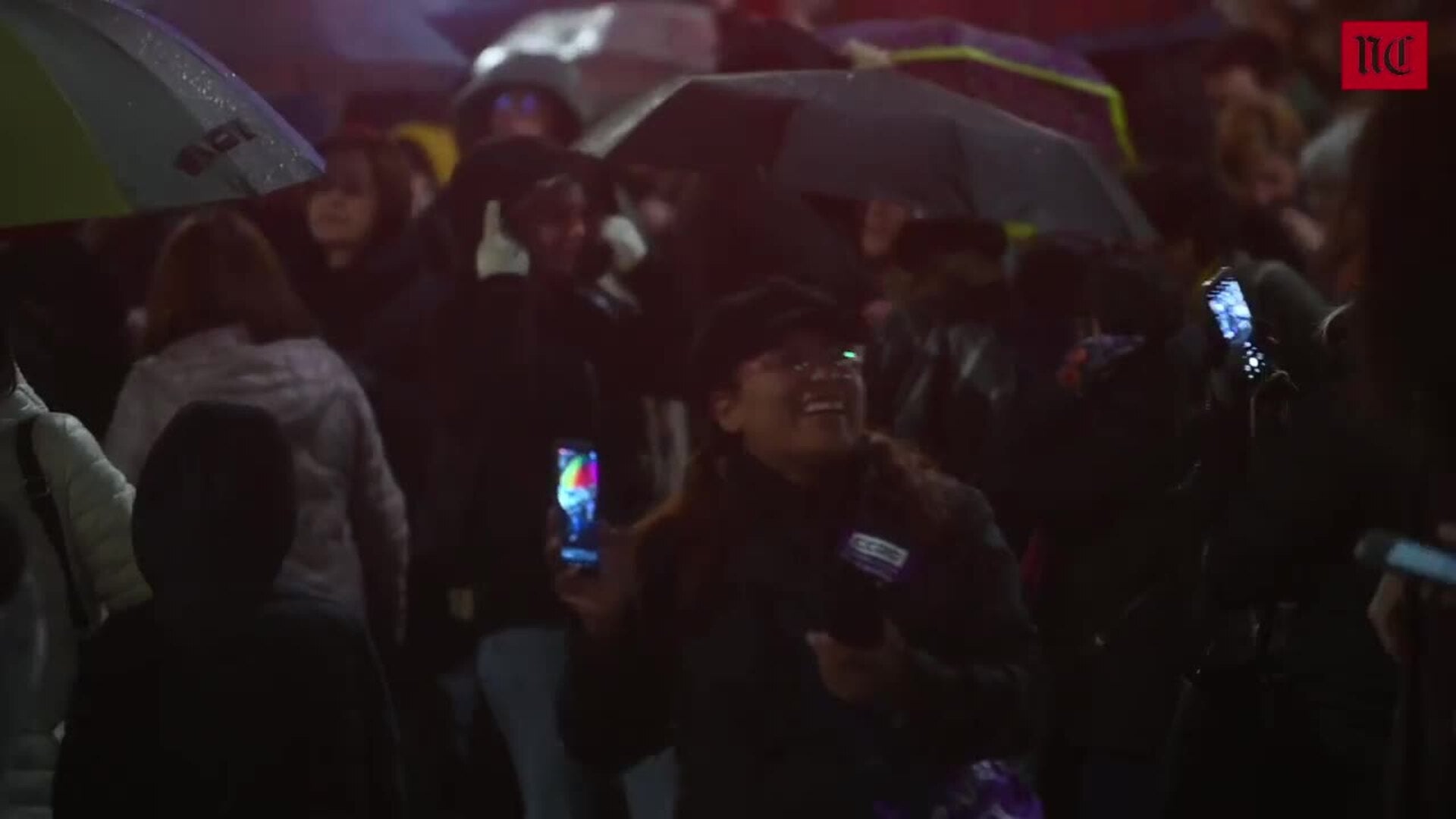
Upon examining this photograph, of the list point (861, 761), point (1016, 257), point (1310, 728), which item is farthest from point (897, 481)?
point (1016, 257)

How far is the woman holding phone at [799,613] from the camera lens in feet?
16.3

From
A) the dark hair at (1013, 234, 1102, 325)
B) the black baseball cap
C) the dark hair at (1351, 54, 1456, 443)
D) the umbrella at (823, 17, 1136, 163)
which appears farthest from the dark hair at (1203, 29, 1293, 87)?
the dark hair at (1351, 54, 1456, 443)

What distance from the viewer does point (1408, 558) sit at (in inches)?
163

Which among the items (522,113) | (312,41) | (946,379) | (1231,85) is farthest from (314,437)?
(1231,85)

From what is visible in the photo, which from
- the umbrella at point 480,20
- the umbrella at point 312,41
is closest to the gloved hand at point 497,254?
the umbrella at point 312,41

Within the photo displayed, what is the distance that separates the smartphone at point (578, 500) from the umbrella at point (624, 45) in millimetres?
6906

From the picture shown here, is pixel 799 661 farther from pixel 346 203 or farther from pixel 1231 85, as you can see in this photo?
pixel 1231 85

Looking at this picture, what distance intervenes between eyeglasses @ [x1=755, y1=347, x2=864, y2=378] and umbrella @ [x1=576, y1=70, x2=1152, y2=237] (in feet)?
7.80

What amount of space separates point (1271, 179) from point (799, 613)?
243 inches

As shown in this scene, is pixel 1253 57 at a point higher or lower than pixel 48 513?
higher

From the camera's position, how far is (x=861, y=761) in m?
5.00

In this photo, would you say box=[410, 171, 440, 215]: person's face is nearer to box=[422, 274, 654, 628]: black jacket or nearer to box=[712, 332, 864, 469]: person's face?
box=[422, 274, 654, 628]: black jacket

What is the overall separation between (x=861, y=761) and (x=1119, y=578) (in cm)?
197

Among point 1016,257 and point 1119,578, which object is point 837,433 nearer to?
point 1119,578
